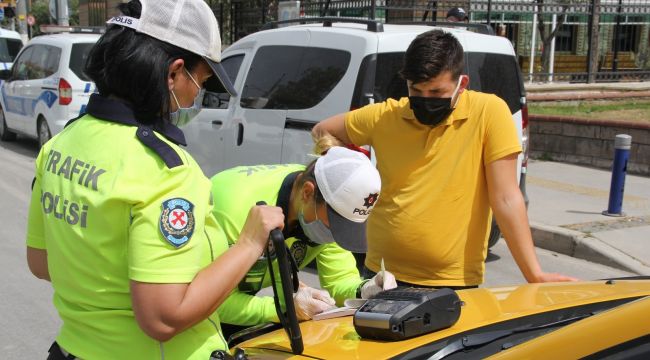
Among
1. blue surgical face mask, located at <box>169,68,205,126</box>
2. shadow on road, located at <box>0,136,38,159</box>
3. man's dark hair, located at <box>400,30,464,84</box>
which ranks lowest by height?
shadow on road, located at <box>0,136,38,159</box>

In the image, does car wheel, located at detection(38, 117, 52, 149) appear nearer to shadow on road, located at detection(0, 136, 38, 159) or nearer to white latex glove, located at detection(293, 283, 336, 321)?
shadow on road, located at detection(0, 136, 38, 159)

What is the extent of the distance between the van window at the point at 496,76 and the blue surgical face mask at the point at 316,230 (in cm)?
388

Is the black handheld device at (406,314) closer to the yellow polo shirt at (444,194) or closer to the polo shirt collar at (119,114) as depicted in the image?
the polo shirt collar at (119,114)

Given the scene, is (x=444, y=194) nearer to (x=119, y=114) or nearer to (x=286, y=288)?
(x=286, y=288)

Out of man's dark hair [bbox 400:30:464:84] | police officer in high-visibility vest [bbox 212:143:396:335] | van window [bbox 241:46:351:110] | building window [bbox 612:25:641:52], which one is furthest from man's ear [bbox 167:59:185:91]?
building window [bbox 612:25:641:52]

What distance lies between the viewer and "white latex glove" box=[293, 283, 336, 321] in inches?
94.0

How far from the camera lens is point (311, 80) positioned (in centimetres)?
603

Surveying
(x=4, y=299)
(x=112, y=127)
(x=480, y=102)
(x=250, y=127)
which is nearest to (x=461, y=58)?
(x=480, y=102)

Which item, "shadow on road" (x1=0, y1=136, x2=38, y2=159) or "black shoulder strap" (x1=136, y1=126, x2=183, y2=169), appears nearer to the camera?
"black shoulder strap" (x1=136, y1=126, x2=183, y2=169)

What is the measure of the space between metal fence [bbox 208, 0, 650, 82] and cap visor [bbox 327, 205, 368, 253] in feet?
32.5

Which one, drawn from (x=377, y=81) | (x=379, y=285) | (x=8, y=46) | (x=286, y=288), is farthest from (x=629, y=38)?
(x=286, y=288)

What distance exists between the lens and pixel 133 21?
1.81m

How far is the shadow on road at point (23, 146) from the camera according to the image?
13.2 m

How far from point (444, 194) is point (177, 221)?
5.13 ft
